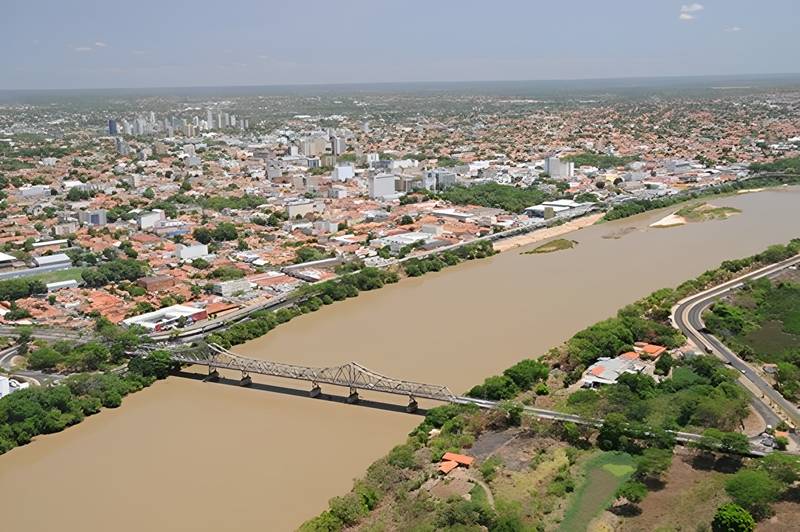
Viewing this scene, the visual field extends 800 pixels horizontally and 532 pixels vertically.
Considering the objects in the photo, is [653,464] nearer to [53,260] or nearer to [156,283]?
[156,283]

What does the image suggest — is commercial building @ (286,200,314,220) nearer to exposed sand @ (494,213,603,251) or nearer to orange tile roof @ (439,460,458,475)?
exposed sand @ (494,213,603,251)

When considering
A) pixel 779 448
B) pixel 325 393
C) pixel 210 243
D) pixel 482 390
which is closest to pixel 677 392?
pixel 779 448

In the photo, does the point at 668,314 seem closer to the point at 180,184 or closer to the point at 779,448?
the point at 779,448

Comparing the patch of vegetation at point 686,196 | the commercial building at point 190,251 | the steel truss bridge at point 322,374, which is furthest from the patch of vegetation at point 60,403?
the patch of vegetation at point 686,196

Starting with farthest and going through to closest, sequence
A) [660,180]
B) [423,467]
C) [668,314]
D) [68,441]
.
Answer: [660,180] < [668,314] < [68,441] < [423,467]

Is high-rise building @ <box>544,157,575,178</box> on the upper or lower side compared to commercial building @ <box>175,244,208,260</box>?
upper

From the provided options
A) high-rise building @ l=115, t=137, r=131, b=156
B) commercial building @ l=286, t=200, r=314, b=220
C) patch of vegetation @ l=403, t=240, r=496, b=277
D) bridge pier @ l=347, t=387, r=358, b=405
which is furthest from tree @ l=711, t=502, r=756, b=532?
high-rise building @ l=115, t=137, r=131, b=156

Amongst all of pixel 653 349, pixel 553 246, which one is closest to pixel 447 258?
pixel 553 246
